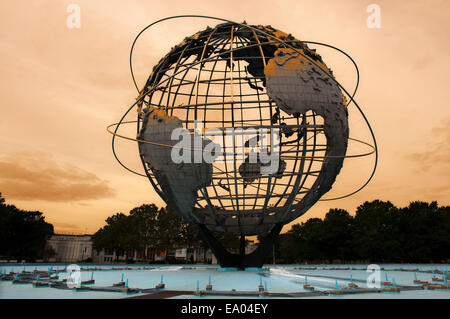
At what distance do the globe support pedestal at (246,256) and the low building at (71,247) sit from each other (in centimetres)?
6851

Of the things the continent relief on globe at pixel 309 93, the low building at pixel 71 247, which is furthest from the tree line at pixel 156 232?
the continent relief on globe at pixel 309 93

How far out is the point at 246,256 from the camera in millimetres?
17688

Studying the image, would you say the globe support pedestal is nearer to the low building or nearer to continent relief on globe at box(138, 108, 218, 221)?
continent relief on globe at box(138, 108, 218, 221)

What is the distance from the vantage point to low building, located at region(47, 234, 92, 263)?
7588cm

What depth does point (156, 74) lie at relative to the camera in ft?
55.1

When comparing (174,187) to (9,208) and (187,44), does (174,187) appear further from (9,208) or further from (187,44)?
(9,208)

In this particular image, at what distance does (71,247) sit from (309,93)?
79763 mm

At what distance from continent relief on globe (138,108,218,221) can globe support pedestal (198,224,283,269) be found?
372 cm

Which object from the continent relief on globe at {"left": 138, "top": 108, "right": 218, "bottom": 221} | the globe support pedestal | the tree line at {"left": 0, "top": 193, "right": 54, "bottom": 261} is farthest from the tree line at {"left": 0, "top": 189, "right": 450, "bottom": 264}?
the continent relief on globe at {"left": 138, "top": 108, "right": 218, "bottom": 221}

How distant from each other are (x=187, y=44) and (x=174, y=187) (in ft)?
25.0

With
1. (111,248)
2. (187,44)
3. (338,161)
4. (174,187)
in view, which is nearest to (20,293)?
(174,187)

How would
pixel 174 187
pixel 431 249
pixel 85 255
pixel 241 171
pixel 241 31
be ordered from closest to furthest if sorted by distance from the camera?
pixel 174 187
pixel 241 31
pixel 241 171
pixel 431 249
pixel 85 255

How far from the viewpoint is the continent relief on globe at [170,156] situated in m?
14.0
